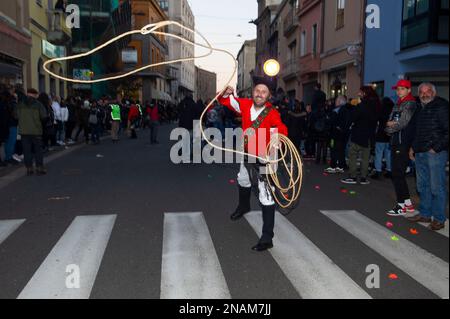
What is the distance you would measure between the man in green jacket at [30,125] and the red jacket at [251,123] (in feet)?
19.6

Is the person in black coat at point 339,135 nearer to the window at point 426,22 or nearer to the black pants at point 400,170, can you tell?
the black pants at point 400,170

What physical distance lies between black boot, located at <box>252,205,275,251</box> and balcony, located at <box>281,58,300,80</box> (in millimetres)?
26347

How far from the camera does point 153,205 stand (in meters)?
7.06

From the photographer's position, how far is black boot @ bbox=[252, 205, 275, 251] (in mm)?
4902

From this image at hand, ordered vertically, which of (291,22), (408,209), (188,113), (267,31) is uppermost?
(267,31)

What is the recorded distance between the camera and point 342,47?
21078 mm

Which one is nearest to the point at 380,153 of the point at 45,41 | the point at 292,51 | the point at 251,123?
the point at 251,123

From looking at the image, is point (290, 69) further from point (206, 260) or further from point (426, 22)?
point (206, 260)

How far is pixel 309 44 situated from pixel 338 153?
60.6 feet

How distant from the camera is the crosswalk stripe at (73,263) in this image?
12.3 feet

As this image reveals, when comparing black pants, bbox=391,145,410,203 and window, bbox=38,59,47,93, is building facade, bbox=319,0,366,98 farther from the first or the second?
window, bbox=38,59,47,93

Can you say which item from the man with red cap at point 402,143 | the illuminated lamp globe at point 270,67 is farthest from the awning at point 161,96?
the man with red cap at point 402,143
